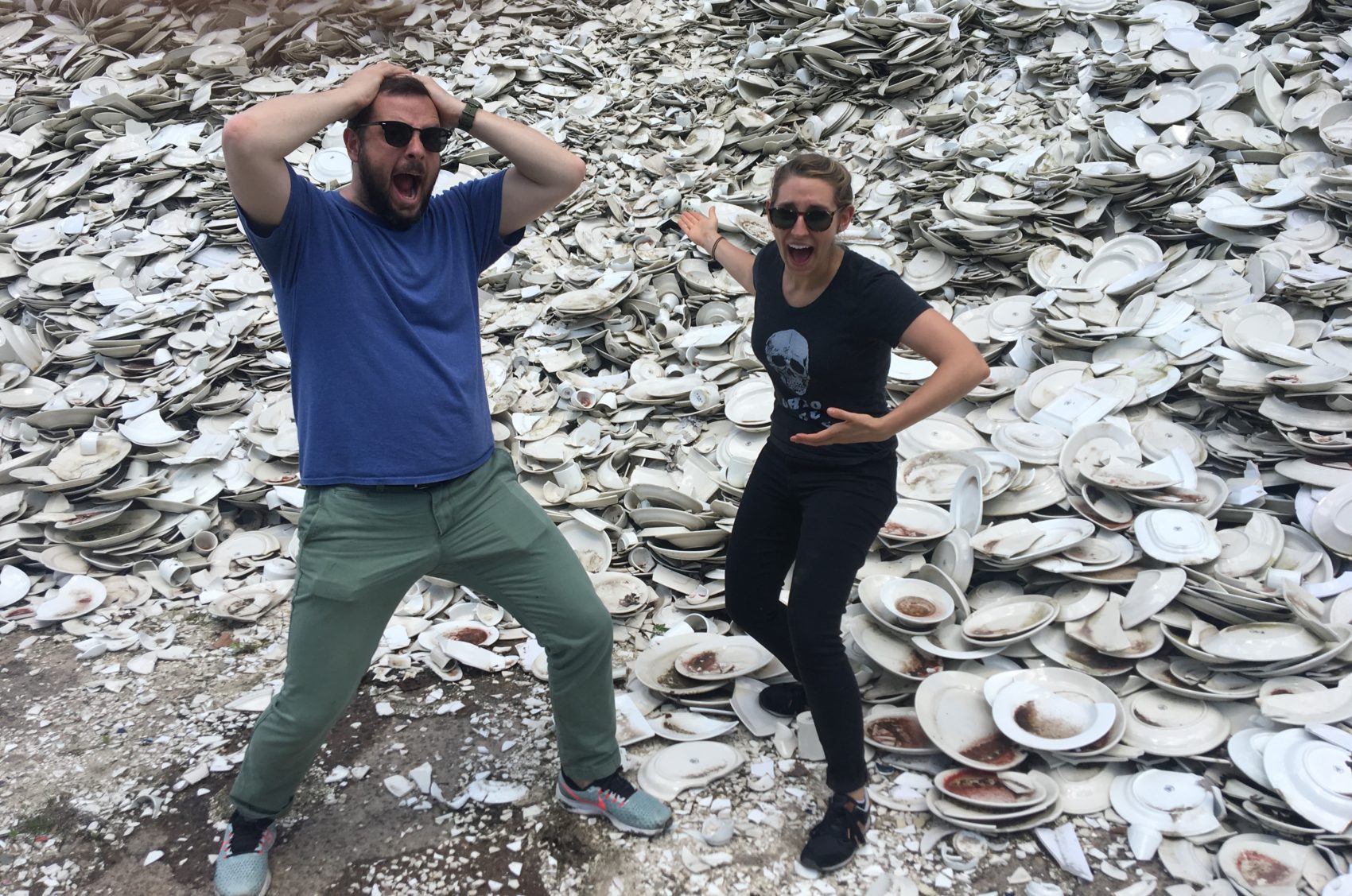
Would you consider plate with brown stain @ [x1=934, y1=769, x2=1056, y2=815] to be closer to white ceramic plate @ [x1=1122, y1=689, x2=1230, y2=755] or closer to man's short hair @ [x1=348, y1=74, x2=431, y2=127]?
white ceramic plate @ [x1=1122, y1=689, x2=1230, y2=755]

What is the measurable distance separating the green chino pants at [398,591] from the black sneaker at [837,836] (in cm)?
76

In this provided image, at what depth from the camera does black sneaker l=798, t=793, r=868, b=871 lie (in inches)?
115

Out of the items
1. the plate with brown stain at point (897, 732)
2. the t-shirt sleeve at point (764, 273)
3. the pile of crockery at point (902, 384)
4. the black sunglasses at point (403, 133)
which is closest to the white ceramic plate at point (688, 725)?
the pile of crockery at point (902, 384)

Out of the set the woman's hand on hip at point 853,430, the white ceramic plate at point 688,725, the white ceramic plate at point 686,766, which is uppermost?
the woman's hand on hip at point 853,430

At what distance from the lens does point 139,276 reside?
6.72 meters

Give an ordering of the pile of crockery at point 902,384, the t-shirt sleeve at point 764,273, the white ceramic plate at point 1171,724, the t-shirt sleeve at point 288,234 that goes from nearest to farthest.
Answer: the t-shirt sleeve at point 288,234, the t-shirt sleeve at point 764,273, the white ceramic plate at point 1171,724, the pile of crockery at point 902,384

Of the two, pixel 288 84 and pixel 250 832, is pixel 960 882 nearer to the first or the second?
pixel 250 832

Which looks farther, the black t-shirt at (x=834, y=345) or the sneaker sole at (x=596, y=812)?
the sneaker sole at (x=596, y=812)

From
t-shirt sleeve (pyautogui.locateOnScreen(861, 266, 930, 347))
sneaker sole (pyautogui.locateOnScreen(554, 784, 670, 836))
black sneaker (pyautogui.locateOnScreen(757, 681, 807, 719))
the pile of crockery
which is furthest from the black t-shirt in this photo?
sneaker sole (pyautogui.locateOnScreen(554, 784, 670, 836))

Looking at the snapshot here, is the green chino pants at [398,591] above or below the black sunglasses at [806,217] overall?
below

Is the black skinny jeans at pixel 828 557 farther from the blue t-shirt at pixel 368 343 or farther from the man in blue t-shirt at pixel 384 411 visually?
the blue t-shirt at pixel 368 343

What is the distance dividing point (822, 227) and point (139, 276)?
583cm

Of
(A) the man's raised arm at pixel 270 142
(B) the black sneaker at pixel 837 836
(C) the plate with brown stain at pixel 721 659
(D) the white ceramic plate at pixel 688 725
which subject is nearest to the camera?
(A) the man's raised arm at pixel 270 142

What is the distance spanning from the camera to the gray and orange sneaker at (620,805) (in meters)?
3.07
